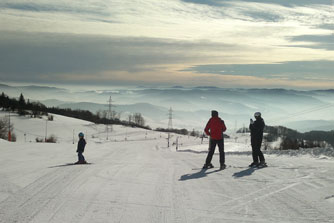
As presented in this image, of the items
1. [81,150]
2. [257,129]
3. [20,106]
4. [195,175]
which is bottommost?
[195,175]

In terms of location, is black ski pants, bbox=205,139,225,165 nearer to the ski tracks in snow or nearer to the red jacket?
the red jacket

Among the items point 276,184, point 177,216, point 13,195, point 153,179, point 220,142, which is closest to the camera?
point 177,216

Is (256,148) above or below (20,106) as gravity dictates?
below

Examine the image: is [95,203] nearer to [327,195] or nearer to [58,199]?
[58,199]

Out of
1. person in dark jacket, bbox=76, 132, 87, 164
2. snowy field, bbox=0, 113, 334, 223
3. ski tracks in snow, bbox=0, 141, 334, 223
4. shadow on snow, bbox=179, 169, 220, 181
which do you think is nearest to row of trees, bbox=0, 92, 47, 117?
person in dark jacket, bbox=76, 132, 87, 164

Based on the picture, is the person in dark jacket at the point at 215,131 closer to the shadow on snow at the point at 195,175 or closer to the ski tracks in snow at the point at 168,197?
the shadow on snow at the point at 195,175

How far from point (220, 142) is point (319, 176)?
137 inches

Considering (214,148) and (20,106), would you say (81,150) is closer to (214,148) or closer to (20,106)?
(214,148)

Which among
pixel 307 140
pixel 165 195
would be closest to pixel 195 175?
pixel 165 195

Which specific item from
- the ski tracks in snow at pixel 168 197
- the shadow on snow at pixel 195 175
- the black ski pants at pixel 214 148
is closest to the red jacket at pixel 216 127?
the black ski pants at pixel 214 148

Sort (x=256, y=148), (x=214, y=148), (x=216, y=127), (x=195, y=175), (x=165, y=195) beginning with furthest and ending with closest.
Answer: (x=256, y=148)
(x=214, y=148)
(x=216, y=127)
(x=195, y=175)
(x=165, y=195)

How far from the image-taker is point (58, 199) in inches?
297

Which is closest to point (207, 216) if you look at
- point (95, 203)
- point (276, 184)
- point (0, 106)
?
point (95, 203)

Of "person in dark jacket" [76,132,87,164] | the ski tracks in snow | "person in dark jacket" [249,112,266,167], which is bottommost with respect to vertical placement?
the ski tracks in snow
